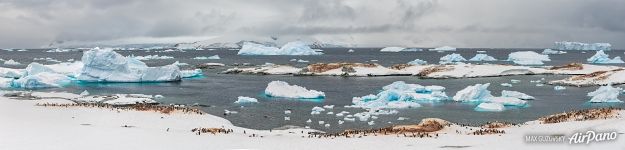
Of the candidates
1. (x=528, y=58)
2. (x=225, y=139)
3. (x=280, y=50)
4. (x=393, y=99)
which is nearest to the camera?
(x=225, y=139)

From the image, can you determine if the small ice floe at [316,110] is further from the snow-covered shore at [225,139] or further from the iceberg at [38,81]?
the iceberg at [38,81]

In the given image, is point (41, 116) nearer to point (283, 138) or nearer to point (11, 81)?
point (283, 138)

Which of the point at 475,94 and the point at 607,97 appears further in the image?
the point at 475,94

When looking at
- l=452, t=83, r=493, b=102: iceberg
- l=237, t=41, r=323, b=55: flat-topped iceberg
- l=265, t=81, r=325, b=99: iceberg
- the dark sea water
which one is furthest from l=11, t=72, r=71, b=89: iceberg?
l=237, t=41, r=323, b=55: flat-topped iceberg

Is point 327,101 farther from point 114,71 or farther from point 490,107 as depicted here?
point 114,71

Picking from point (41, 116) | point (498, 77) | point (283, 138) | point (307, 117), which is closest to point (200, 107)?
point (307, 117)

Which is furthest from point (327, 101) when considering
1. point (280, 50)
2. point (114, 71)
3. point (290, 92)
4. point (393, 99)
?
→ point (280, 50)

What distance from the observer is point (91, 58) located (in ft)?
245

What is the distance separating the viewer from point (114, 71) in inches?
3036

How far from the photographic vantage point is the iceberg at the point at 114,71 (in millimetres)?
75625

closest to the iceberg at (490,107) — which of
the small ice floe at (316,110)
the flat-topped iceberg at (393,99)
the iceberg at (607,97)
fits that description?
the flat-topped iceberg at (393,99)

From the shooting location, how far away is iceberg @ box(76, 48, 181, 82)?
248 feet

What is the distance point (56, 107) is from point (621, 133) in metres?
32.6

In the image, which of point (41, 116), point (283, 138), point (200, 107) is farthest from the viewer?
point (200, 107)
